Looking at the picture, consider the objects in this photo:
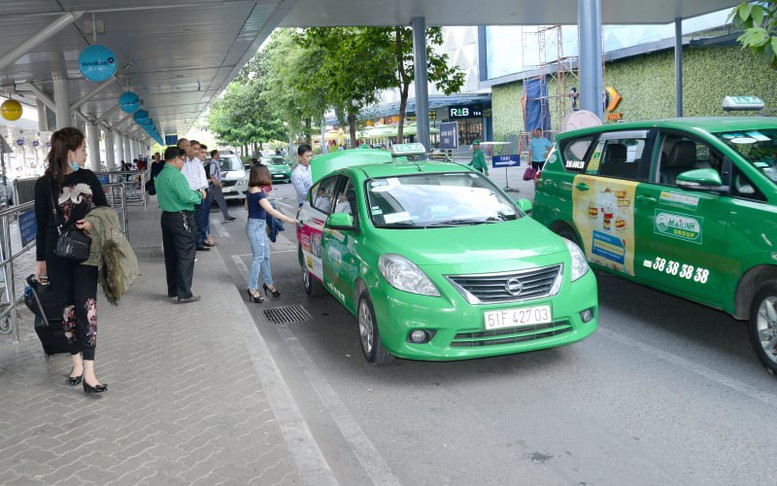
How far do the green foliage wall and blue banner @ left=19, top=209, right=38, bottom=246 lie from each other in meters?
21.0

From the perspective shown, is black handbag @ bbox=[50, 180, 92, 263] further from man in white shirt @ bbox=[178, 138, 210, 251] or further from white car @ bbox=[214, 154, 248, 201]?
white car @ bbox=[214, 154, 248, 201]

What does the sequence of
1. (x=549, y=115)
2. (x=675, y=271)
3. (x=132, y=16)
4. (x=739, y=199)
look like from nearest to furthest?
(x=739, y=199) < (x=675, y=271) < (x=132, y=16) < (x=549, y=115)

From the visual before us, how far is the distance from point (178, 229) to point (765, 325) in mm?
6202

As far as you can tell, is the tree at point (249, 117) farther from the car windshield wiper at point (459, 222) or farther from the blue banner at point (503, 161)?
the car windshield wiper at point (459, 222)

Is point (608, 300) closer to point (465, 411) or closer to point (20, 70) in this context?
point (465, 411)

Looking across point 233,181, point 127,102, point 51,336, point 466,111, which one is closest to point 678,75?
point 233,181

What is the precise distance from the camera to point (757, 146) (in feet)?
20.8

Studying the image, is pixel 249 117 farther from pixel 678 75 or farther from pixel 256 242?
pixel 256 242

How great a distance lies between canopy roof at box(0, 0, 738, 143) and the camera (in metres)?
14.5

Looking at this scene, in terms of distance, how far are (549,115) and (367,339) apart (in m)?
33.7

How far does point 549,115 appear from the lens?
38.2m

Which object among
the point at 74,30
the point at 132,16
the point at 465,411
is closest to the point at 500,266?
the point at 465,411

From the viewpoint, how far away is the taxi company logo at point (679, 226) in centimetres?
636

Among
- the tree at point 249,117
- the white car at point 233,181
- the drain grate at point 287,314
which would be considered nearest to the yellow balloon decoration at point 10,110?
the white car at point 233,181
